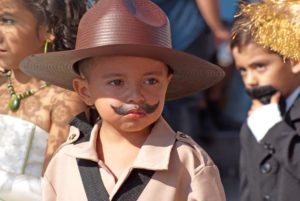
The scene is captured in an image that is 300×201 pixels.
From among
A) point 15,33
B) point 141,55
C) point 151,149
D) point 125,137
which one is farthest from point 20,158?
point 141,55

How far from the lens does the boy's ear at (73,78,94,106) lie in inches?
139

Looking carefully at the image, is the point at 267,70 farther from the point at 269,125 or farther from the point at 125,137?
the point at 125,137

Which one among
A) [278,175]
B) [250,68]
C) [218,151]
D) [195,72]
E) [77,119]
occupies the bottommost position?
[218,151]

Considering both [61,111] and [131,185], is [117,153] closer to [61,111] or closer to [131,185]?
[131,185]

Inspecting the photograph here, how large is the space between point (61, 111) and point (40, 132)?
122 mm

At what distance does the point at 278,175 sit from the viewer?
4613mm

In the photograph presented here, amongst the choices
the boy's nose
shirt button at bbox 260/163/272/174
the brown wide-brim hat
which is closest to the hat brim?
the brown wide-brim hat

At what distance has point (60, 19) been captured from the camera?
4.02 metres

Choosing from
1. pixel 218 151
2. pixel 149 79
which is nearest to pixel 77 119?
pixel 149 79

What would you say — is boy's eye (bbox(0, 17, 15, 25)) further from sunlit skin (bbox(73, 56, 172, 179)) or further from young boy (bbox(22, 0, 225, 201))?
sunlit skin (bbox(73, 56, 172, 179))

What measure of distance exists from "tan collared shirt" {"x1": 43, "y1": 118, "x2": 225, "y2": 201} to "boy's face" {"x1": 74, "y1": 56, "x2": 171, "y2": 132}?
9 centimetres

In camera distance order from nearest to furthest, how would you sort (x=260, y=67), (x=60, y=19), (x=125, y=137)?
(x=125, y=137), (x=60, y=19), (x=260, y=67)

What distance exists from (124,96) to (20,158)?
2.57ft

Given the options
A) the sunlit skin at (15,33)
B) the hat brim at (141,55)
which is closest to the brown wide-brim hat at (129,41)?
the hat brim at (141,55)
